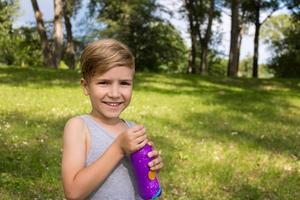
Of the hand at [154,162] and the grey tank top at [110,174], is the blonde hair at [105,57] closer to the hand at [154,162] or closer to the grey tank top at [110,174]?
the grey tank top at [110,174]

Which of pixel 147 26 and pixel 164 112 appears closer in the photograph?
pixel 164 112

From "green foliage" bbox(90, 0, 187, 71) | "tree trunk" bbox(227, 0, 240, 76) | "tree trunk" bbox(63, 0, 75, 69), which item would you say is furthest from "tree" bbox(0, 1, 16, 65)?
"tree trunk" bbox(227, 0, 240, 76)

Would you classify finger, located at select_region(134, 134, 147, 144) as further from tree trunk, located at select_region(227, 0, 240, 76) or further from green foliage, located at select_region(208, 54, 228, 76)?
green foliage, located at select_region(208, 54, 228, 76)

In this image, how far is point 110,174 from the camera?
3.71 m

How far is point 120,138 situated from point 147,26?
62.7m

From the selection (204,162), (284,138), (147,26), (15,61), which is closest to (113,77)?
(204,162)

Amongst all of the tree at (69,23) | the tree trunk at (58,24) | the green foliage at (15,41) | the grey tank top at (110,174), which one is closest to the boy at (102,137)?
the grey tank top at (110,174)

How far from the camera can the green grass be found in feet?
29.8

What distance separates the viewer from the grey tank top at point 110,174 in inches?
146

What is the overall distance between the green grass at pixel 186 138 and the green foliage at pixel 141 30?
40014 millimetres

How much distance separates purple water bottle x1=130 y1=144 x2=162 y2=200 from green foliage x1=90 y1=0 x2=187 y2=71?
189ft

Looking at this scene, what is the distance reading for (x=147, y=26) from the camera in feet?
215

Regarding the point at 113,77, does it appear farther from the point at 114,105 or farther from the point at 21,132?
the point at 21,132

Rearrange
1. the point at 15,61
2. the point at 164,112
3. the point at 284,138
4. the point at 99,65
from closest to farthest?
the point at 99,65
the point at 284,138
the point at 164,112
the point at 15,61
